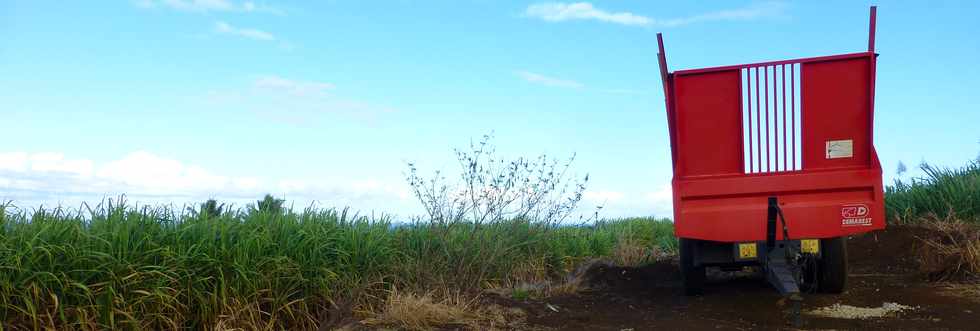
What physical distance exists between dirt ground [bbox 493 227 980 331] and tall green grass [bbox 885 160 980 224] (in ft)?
7.49

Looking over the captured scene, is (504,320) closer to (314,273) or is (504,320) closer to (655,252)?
(314,273)

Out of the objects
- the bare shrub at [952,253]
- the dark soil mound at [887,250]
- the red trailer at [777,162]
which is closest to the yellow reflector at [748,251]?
the red trailer at [777,162]

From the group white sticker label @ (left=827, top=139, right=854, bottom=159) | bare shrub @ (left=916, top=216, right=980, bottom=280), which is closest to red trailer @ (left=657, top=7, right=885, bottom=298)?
white sticker label @ (left=827, top=139, right=854, bottom=159)

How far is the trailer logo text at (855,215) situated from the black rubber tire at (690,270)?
138 cm

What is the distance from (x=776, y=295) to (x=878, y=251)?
13.8ft

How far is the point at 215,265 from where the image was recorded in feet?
26.0

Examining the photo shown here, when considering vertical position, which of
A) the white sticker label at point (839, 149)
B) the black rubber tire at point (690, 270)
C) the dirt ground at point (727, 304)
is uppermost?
the white sticker label at point (839, 149)

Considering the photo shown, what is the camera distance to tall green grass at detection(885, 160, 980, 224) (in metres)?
12.8

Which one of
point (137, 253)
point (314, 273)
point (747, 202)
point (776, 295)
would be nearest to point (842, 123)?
point (747, 202)

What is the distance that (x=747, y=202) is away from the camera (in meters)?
7.97

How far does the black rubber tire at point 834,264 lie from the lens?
8289 millimetres

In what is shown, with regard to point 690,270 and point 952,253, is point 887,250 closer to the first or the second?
point 952,253

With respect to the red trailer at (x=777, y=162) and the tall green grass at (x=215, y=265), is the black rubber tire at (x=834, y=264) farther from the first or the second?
the tall green grass at (x=215, y=265)

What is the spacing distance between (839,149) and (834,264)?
116 cm
